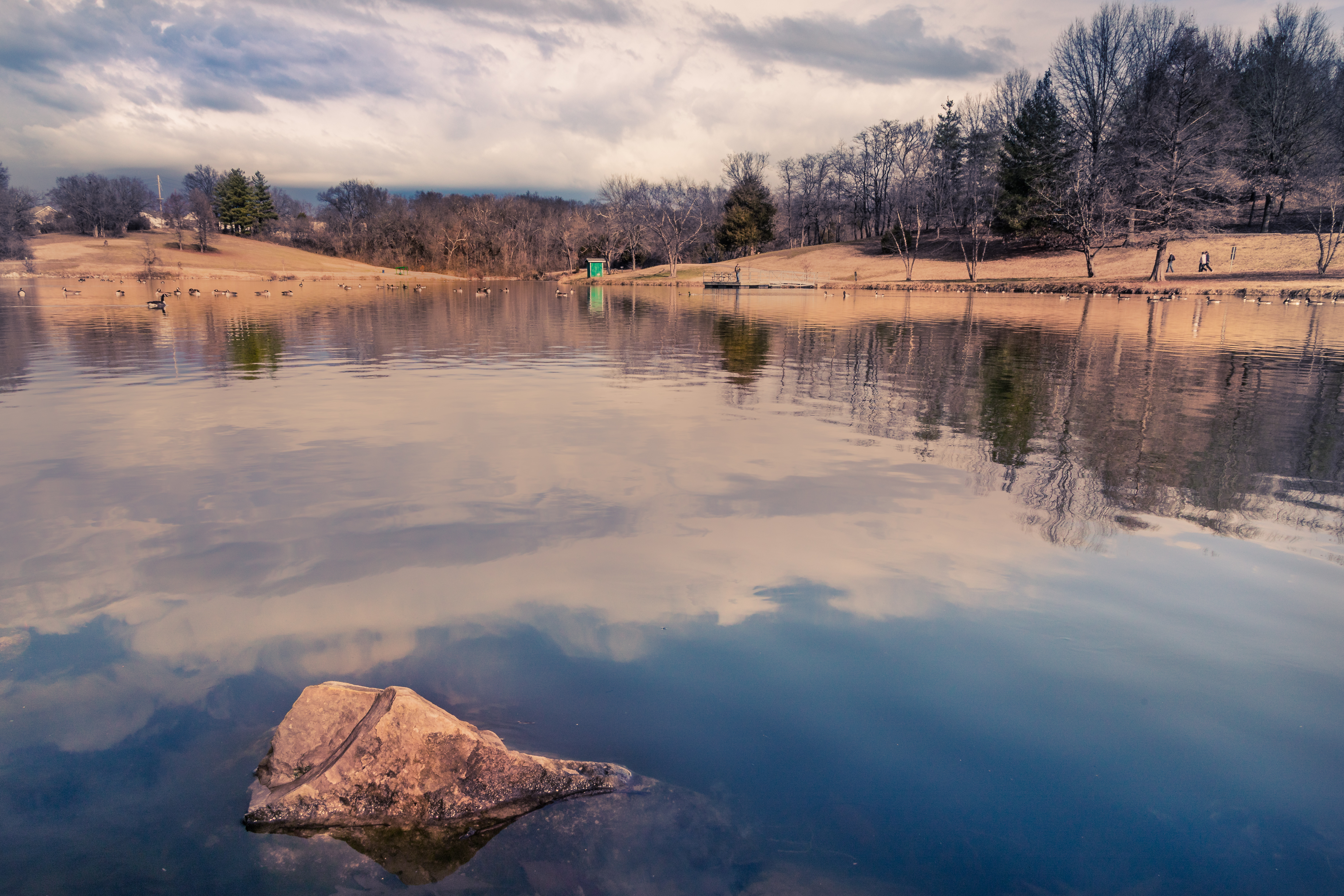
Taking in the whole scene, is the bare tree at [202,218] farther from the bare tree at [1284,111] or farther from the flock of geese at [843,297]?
the bare tree at [1284,111]

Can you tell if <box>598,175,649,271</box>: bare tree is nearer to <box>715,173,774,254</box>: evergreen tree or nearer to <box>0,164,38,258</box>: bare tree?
<box>715,173,774,254</box>: evergreen tree

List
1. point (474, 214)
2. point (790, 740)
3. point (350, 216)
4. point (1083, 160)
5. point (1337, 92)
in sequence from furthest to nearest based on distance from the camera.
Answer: point (350, 216) → point (474, 214) → point (1337, 92) → point (1083, 160) → point (790, 740)


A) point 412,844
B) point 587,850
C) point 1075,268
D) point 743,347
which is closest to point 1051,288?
point 1075,268

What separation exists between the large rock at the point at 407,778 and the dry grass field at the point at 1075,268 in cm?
6023

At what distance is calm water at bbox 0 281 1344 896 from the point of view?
355cm

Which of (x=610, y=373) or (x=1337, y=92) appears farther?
(x=1337, y=92)

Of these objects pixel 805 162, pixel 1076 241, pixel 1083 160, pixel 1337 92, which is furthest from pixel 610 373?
pixel 805 162

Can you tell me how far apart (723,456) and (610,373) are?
8.49m

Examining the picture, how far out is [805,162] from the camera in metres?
132

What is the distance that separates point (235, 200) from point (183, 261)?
114 ft

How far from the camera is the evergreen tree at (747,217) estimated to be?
329ft

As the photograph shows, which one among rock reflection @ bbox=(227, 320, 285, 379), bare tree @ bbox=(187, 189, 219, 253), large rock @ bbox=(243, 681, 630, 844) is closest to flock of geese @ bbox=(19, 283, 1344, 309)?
rock reflection @ bbox=(227, 320, 285, 379)

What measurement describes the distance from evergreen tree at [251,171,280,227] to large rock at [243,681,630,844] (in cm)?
14693

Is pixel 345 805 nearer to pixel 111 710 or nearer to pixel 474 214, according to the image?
pixel 111 710
